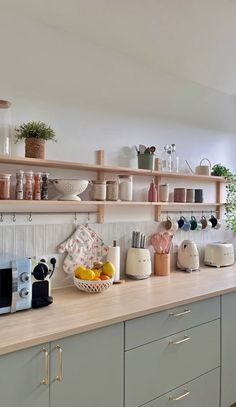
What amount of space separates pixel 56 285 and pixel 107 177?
818mm

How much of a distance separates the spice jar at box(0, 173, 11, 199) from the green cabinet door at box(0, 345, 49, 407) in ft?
2.63

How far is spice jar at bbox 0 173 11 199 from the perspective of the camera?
180cm

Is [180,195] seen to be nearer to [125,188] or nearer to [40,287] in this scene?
[125,188]

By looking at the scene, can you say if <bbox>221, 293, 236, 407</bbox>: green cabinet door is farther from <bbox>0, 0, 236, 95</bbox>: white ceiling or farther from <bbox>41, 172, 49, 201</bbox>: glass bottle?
<bbox>0, 0, 236, 95</bbox>: white ceiling

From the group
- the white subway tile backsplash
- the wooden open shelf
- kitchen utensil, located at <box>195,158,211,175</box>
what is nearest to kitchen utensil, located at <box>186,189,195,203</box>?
the wooden open shelf

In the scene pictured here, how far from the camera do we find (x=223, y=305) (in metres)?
2.15

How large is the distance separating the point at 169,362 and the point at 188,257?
1023 millimetres

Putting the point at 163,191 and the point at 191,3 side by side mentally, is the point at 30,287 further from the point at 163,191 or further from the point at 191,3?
the point at 191,3

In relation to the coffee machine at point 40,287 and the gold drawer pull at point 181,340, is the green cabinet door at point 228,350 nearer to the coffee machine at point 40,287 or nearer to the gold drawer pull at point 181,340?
the gold drawer pull at point 181,340

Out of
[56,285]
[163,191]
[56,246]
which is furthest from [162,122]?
[56,285]

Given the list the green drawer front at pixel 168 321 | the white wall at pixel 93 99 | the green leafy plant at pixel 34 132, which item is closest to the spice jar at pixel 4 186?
the white wall at pixel 93 99

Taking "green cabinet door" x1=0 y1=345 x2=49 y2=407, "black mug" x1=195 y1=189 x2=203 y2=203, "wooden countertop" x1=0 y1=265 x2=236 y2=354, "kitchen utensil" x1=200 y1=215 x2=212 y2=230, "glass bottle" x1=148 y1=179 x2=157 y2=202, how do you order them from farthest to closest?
"kitchen utensil" x1=200 y1=215 x2=212 y2=230, "black mug" x1=195 y1=189 x2=203 y2=203, "glass bottle" x1=148 y1=179 x2=157 y2=202, "wooden countertop" x1=0 y1=265 x2=236 y2=354, "green cabinet door" x1=0 y1=345 x2=49 y2=407

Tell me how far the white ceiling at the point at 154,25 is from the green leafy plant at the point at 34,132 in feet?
2.21

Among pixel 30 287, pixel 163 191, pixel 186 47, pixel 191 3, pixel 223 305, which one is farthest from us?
pixel 163 191
